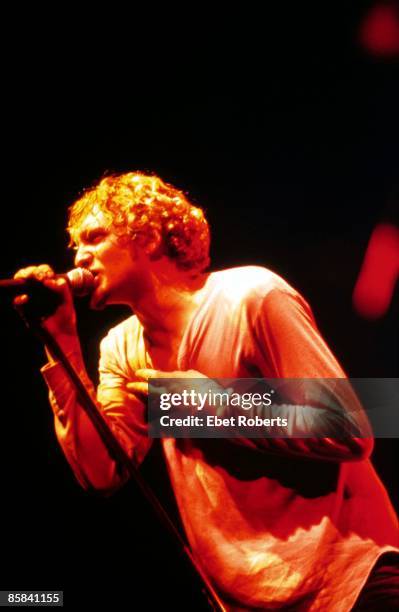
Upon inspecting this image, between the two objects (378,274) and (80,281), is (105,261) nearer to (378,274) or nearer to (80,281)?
(80,281)

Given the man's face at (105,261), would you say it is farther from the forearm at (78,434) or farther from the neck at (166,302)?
the forearm at (78,434)

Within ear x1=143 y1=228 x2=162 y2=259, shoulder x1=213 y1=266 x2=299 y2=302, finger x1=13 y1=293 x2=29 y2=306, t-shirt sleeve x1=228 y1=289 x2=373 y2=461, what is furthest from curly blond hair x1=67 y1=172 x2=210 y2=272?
finger x1=13 y1=293 x2=29 y2=306

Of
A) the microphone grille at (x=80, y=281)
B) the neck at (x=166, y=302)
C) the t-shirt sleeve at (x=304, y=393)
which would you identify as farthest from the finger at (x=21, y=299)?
the t-shirt sleeve at (x=304, y=393)

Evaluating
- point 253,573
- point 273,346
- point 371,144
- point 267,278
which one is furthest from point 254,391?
point 371,144

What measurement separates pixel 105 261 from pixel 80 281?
0.15 meters

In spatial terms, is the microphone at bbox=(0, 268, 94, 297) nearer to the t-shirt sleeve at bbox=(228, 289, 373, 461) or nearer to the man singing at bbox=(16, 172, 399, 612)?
the man singing at bbox=(16, 172, 399, 612)

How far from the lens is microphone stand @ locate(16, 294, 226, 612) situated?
1583mm

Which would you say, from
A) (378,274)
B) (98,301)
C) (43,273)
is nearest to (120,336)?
(98,301)

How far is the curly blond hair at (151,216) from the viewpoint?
178 cm

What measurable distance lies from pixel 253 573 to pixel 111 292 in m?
0.70

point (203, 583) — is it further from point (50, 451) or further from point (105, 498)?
point (50, 451)

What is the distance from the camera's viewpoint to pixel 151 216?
1.80m

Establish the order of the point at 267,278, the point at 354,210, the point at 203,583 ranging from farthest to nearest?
the point at 354,210, the point at 267,278, the point at 203,583

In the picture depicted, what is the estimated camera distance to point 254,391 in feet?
5.54
